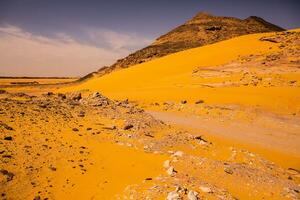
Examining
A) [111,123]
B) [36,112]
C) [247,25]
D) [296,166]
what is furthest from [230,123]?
[247,25]

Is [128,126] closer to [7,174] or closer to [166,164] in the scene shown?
[166,164]

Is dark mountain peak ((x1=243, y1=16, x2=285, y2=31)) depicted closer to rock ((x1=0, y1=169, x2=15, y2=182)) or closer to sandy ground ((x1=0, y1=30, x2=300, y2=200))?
sandy ground ((x1=0, y1=30, x2=300, y2=200))

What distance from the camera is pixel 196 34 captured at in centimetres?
6000

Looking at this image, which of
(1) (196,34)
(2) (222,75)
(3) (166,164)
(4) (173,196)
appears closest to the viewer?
(4) (173,196)

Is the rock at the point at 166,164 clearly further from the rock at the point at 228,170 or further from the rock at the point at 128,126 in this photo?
the rock at the point at 128,126

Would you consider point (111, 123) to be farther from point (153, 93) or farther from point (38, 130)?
point (153, 93)

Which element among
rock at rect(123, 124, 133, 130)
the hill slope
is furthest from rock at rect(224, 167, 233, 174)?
the hill slope

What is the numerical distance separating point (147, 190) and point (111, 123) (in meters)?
6.01

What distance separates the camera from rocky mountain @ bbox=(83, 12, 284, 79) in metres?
56.3

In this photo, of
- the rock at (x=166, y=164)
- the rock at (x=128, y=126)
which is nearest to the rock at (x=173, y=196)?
the rock at (x=166, y=164)

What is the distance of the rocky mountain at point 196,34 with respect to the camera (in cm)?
5634

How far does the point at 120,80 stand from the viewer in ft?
141

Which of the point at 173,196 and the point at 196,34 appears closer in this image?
the point at 173,196

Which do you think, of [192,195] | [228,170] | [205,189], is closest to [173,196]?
[192,195]
